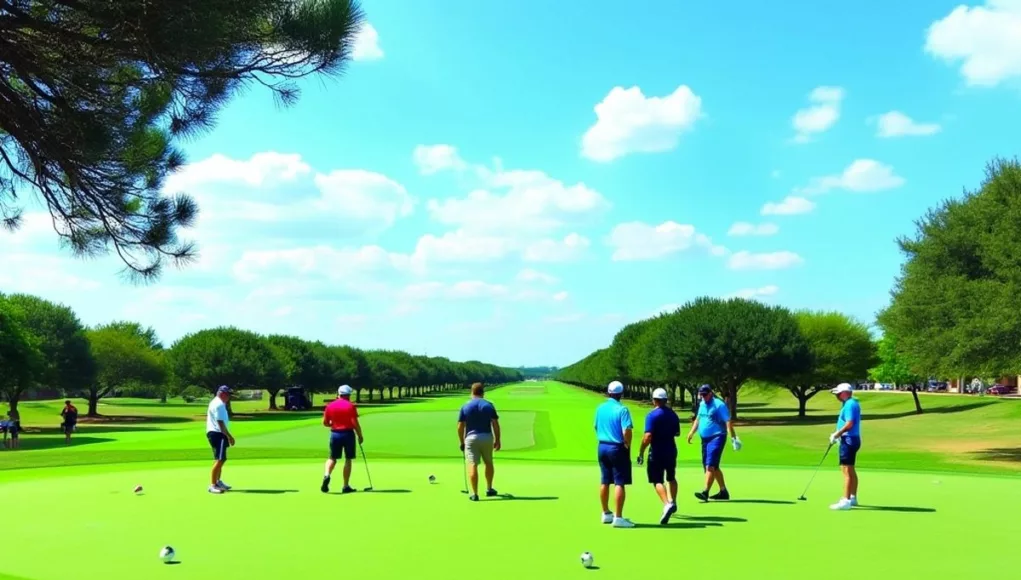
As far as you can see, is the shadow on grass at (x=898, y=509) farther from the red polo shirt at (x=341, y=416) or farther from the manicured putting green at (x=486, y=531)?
the red polo shirt at (x=341, y=416)

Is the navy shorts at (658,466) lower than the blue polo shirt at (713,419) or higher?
lower

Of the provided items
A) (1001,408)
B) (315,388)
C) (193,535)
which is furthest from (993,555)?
(315,388)

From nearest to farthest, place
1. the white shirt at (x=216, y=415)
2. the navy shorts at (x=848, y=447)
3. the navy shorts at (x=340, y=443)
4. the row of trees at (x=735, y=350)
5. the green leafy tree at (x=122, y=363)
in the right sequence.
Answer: the navy shorts at (x=848, y=447), the navy shorts at (x=340, y=443), the white shirt at (x=216, y=415), the row of trees at (x=735, y=350), the green leafy tree at (x=122, y=363)

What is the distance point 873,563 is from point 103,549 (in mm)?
Answer: 10281

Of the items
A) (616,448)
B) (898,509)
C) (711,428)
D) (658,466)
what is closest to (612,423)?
(616,448)

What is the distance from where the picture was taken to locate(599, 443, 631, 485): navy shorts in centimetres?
1270

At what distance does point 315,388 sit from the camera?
11375cm

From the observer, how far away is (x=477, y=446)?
52.2 ft

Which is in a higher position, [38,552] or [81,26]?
[81,26]

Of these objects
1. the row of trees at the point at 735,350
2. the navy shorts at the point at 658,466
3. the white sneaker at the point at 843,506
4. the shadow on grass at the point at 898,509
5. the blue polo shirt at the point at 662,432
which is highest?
the row of trees at the point at 735,350

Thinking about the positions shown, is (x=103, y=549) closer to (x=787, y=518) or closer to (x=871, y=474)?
(x=787, y=518)

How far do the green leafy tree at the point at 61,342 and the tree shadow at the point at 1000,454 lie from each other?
67081 millimetres

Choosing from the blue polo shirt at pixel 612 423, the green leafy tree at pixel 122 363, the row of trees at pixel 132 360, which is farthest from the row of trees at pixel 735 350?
the green leafy tree at pixel 122 363

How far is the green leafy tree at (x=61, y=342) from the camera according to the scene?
70188 millimetres
